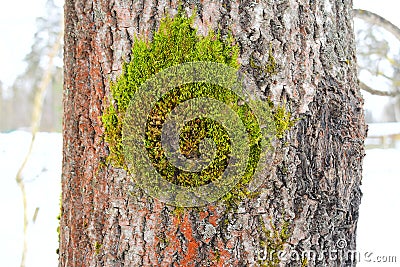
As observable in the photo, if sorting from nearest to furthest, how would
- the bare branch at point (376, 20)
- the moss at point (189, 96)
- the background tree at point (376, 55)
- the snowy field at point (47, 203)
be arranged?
the moss at point (189, 96), the bare branch at point (376, 20), the background tree at point (376, 55), the snowy field at point (47, 203)

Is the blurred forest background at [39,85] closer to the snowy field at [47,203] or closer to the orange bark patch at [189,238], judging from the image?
the snowy field at [47,203]

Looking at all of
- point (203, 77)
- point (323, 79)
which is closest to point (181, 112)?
point (203, 77)

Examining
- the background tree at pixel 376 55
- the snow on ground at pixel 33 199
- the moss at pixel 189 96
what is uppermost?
the background tree at pixel 376 55

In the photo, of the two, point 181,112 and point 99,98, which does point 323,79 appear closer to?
point 181,112

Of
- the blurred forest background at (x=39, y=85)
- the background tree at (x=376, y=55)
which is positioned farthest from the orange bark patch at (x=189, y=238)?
the background tree at (x=376, y=55)

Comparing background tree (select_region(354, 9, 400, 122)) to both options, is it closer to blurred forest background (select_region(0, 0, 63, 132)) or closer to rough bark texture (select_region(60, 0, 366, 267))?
rough bark texture (select_region(60, 0, 366, 267))

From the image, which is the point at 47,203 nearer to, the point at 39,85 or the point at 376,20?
the point at 39,85

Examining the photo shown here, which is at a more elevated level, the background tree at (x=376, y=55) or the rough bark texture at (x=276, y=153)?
the background tree at (x=376, y=55)

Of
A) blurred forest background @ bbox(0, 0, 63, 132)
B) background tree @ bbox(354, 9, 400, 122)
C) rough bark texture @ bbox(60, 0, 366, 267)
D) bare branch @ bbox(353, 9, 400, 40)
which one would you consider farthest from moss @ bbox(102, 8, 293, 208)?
background tree @ bbox(354, 9, 400, 122)
